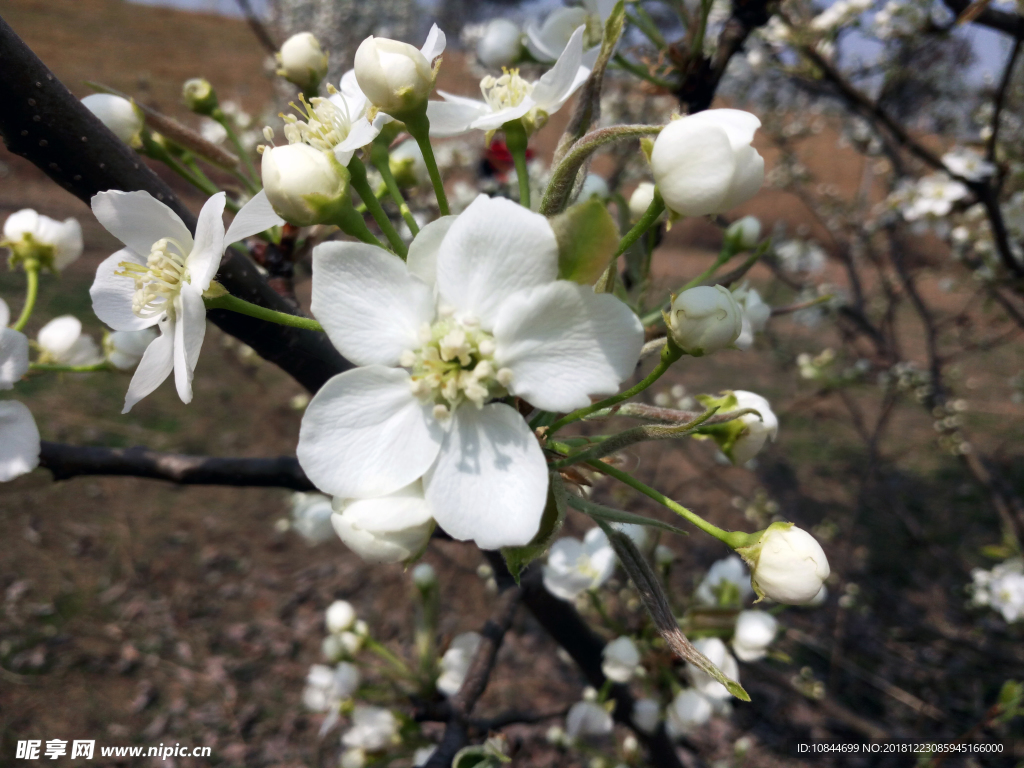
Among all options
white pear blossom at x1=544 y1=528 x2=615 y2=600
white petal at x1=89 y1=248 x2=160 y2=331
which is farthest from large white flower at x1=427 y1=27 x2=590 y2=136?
A: white pear blossom at x1=544 y1=528 x2=615 y2=600

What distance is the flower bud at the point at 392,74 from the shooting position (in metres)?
0.74

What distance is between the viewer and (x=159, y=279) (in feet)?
2.68

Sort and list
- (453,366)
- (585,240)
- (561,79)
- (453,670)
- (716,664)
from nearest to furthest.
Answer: (585,240) < (453,366) < (561,79) < (716,664) < (453,670)

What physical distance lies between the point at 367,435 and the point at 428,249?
212 mm

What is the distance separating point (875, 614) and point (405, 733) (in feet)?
10.7

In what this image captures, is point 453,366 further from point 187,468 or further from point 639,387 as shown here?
point 187,468

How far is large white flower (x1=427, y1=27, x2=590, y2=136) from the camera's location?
0.79 m

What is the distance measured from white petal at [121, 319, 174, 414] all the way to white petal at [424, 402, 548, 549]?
14.1 inches

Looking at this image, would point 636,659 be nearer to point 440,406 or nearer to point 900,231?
point 440,406

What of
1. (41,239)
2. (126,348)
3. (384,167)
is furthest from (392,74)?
(41,239)

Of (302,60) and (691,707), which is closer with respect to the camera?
(302,60)

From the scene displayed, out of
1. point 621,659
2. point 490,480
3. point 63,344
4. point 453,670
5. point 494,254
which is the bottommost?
point 453,670

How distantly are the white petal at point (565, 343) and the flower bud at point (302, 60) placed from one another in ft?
2.52

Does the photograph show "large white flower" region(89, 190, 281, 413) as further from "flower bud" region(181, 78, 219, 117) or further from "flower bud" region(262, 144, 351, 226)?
"flower bud" region(181, 78, 219, 117)
